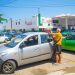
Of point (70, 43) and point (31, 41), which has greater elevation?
point (31, 41)

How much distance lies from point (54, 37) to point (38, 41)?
89 centimetres

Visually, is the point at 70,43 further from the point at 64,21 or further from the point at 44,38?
the point at 64,21

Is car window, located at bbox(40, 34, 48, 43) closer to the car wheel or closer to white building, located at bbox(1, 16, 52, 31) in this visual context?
the car wheel

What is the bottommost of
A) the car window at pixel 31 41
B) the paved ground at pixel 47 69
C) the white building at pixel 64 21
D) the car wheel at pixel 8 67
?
the paved ground at pixel 47 69

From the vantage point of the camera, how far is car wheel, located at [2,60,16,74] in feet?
27.0

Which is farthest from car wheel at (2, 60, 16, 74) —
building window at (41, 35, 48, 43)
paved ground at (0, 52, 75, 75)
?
building window at (41, 35, 48, 43)

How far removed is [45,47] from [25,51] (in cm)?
120

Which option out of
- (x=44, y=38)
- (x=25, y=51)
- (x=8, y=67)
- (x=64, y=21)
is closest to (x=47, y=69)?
(x=25, y=51)

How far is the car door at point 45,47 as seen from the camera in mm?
9377

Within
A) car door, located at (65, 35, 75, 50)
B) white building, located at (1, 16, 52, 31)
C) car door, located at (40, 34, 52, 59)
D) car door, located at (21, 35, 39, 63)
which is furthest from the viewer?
white building, located at (1, 16, 52, 31)

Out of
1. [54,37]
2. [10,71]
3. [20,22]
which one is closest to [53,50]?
[54,37]

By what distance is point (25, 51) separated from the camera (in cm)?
873

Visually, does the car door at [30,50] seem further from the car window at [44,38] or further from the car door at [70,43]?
the car door at [70,43]

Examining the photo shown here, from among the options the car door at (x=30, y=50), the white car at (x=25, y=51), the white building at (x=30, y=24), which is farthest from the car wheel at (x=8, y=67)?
the white building at (x=30, y=24)
